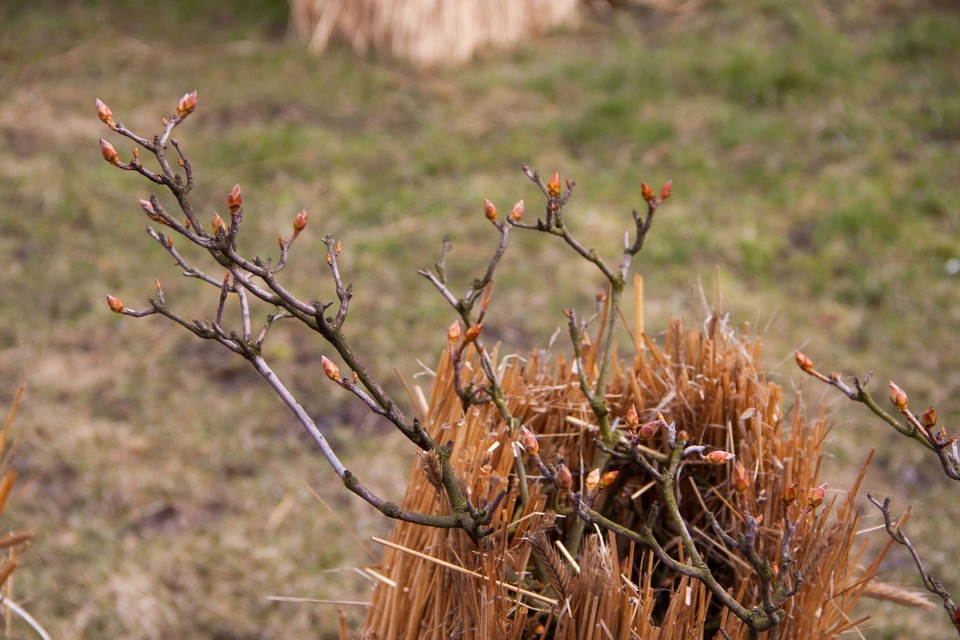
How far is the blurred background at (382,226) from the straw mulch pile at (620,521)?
11cm

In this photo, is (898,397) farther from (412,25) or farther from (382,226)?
(412,25)

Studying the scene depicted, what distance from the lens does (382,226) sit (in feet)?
11.2

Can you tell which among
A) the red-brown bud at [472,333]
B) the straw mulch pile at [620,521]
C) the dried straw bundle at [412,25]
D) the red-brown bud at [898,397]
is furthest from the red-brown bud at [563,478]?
the dried straw bundle at [412,25]

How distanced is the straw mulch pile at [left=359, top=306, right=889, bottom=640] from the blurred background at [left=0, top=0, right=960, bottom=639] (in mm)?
112

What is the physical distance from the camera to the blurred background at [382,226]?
224cm

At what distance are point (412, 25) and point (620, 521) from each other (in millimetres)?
3680

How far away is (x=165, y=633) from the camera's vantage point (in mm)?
1973

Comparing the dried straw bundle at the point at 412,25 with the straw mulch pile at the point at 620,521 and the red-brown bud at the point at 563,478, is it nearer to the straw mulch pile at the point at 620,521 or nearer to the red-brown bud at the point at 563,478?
the straw mulch pile at the point at 620,521

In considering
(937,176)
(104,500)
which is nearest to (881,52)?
(937,176)

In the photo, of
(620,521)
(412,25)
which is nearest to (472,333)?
(620,521)

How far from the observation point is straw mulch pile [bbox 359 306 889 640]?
89 cm

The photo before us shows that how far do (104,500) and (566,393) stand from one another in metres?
1.59

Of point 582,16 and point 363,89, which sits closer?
point 363,89

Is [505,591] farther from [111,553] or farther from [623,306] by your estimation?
[623,306]
